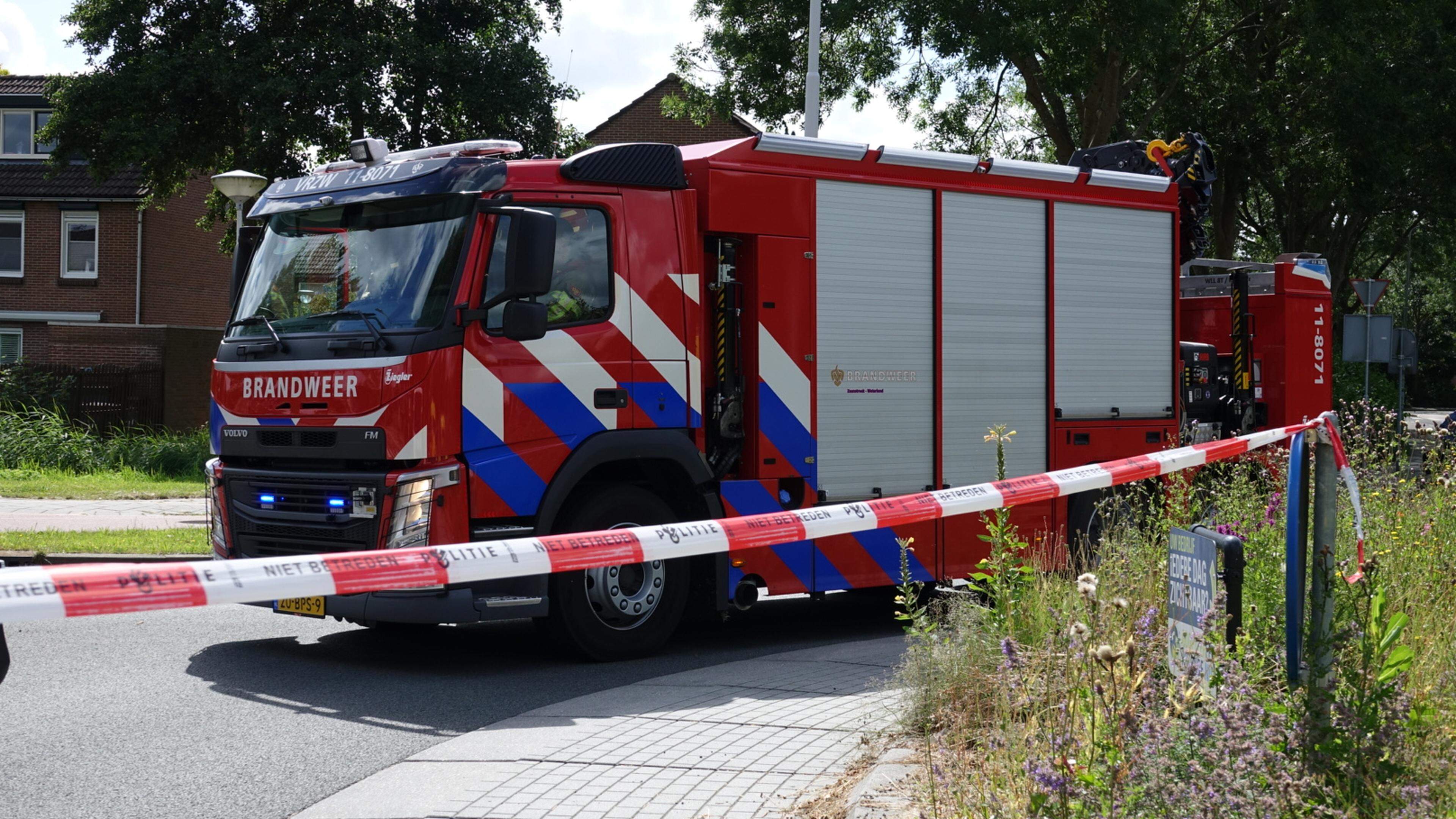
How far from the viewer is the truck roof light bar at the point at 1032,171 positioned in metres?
9.80

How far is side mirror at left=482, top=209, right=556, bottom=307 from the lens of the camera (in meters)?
7.35

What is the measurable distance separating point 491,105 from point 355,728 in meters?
19.7

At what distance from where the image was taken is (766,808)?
16.1ft

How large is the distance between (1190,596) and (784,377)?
4.75m

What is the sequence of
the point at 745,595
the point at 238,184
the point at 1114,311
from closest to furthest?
the point at 745,595 → the point at 1114,311 → the point at 238,184

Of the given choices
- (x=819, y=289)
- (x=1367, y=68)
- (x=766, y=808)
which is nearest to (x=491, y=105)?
(x=1367, y=68)

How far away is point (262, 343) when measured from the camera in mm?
7945

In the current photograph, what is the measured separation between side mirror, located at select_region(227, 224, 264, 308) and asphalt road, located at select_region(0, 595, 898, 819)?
2172mm

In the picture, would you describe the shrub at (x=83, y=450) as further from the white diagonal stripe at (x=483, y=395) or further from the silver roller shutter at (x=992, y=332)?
the white diagonal stripe at (x=483, y=395)

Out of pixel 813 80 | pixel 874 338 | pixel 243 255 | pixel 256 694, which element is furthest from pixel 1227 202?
pixel 256 694

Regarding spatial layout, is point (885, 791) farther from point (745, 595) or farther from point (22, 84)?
point (22, 84)

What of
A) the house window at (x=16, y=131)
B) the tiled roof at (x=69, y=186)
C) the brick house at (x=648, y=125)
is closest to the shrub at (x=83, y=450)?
the tiled roof at (x=69, y=186)

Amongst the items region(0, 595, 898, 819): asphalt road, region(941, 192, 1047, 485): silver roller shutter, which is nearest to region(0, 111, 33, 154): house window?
region(0, 595, 898, 819): asphalt road

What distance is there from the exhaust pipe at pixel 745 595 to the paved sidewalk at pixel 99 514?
8.39 m
